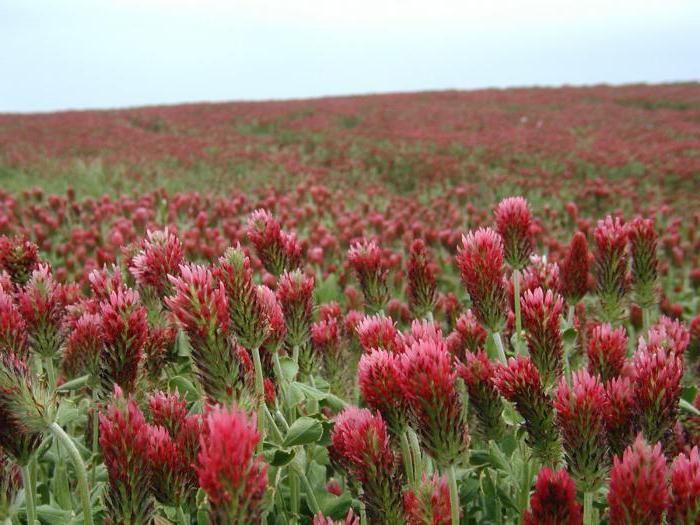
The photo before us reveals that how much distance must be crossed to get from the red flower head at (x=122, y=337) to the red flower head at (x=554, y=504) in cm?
79

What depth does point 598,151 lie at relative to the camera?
1266cm

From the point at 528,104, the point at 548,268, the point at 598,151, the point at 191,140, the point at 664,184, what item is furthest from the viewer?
the point at 528,104

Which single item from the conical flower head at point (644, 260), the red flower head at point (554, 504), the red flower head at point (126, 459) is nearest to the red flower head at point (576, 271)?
the conical flower head at point (644, 260)

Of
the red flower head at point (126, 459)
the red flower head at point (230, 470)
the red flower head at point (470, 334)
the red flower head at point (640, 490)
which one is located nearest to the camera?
the red flower head at point (230, 470)

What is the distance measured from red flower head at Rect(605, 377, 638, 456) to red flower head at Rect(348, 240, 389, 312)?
888 mm

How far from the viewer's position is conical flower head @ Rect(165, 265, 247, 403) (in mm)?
1061

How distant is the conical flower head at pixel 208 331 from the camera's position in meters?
1.06

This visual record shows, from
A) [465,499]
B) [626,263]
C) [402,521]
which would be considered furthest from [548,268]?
[402,521]

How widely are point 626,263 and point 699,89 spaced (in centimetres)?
2638

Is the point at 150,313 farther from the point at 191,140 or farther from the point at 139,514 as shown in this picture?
the point at 191,140

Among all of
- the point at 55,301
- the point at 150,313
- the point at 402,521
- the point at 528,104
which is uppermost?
the point at 528,104

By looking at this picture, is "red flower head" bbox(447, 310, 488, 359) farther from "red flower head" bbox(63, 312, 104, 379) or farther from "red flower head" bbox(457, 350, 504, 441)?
"red flower head" bbox(63, 312, 104, 379)

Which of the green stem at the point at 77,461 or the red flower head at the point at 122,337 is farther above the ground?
the red flower head at the point at 122,337

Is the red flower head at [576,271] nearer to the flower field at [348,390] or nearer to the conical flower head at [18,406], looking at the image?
the flower field at [348,390]
